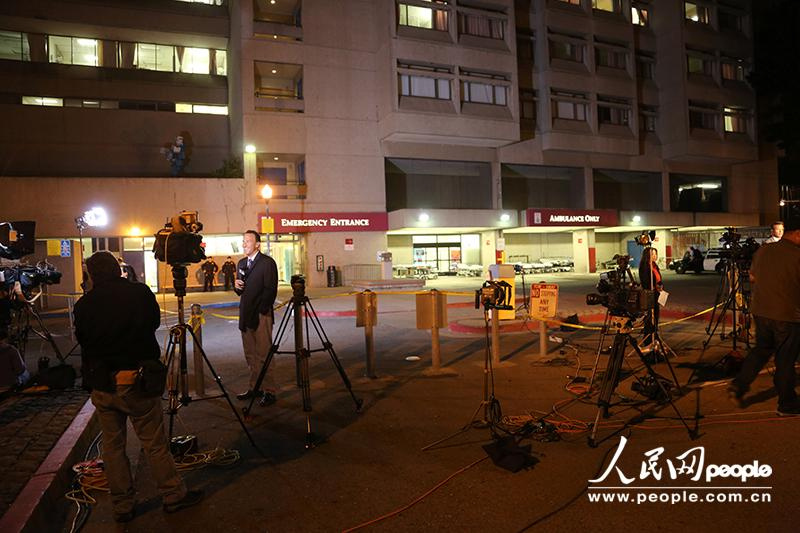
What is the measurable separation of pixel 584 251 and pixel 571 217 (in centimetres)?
440

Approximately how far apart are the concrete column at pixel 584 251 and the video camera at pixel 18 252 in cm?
3522

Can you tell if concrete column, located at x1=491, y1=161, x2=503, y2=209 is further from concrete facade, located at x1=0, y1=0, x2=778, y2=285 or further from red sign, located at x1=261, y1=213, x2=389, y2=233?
red sign, located at x1=261, y1=213, x2=389, y2=233

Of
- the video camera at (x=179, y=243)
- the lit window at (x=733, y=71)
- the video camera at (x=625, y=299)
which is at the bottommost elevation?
the video camera at (x=625, y=299)

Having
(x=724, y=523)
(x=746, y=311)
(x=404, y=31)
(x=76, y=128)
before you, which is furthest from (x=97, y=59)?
(x=724, y=523)

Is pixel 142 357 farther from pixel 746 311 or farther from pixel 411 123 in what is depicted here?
pixel 411 123

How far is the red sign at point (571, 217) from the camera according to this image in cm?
3388

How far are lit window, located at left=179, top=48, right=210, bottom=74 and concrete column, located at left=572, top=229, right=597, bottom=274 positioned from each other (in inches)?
1103

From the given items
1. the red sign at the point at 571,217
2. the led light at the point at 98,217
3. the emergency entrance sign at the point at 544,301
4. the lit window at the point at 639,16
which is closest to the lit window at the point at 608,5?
the lit window at the point at 639,16

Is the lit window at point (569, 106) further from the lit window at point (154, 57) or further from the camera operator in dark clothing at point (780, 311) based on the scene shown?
the camera operator in dark clothing at point (780, 311)

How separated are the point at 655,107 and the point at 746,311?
36211 mm

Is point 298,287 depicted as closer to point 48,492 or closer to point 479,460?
point 479,460

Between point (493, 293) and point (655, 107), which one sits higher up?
point (655, 107)

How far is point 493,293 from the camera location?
19.5 ft

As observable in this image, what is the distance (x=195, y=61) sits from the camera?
33.4 meters
